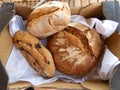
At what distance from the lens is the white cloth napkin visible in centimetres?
80

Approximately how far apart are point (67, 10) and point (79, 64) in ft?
0.62

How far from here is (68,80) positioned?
838 millimetres

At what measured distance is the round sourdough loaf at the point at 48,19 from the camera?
0.81 metres

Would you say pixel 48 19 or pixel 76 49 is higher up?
pixel 48 19

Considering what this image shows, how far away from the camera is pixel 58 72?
0.87 m

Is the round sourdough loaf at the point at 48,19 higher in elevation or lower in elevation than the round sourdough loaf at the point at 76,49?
higher

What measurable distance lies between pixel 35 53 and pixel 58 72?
12 centimetres

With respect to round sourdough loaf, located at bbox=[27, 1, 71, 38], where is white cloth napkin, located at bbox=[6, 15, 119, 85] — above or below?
below

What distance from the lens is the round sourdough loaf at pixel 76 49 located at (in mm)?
825

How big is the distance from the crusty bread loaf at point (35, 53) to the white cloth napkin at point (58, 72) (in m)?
0.02

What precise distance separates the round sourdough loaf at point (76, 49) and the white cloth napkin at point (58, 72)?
0.02m

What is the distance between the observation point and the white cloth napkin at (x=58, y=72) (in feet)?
2.64

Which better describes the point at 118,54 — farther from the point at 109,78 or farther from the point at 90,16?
the point at 90,16

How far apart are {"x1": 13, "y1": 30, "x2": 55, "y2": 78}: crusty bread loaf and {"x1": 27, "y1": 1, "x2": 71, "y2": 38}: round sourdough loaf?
0.03m
